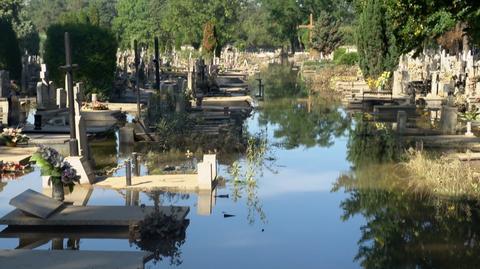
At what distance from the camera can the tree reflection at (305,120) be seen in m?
27.2

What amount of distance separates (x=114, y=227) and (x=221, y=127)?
44.8ft

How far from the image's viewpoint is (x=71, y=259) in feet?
35.2

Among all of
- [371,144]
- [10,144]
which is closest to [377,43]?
[371,144]

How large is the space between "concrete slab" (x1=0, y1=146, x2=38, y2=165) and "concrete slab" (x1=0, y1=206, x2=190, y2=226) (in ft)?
23.2


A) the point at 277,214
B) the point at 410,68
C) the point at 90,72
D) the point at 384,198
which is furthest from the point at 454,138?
the point at 410,68

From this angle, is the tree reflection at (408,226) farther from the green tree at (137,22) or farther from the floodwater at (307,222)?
the green tree at (137,22)

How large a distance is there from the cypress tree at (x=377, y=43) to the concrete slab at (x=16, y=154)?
26.9m

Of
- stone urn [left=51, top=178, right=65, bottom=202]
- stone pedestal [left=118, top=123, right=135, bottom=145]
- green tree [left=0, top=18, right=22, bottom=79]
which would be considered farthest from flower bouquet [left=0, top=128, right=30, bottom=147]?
green tree [left=0, top=18, right=22, bottom=79]

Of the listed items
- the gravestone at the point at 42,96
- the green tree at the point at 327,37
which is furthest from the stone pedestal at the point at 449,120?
the green tree at the point at 327,37

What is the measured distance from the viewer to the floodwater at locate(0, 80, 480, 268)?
11.9 m

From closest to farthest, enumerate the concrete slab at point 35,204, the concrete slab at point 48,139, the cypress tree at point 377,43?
the concrete slab at point 35,204 < the concrete slab at point 48,139 < the cypress tree at point 377,43

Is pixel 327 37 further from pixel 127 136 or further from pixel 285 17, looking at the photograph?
pixel 127 136

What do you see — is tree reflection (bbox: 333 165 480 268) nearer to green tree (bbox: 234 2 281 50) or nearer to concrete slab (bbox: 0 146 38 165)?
concrete slab (bbox: 0 146 38 165)

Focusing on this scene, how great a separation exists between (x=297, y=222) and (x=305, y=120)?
19.3m
